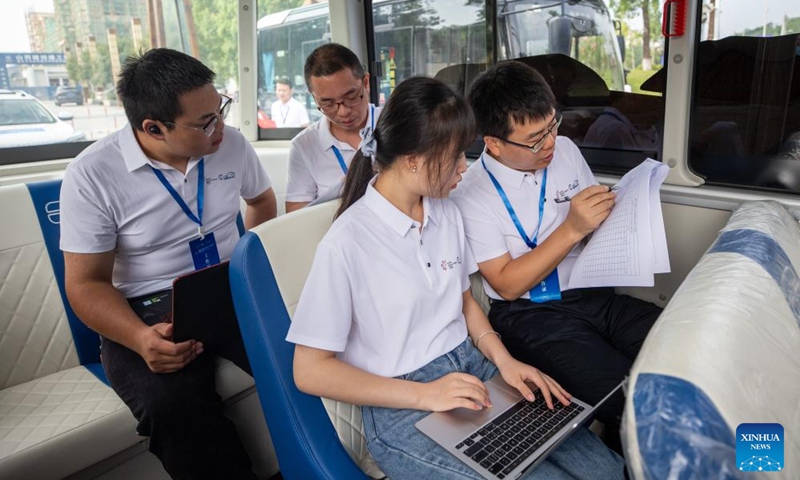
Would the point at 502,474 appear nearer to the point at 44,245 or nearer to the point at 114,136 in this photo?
the point at 114,136

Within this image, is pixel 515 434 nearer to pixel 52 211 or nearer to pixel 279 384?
pixel 279 384

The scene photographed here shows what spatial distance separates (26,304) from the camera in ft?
6.38

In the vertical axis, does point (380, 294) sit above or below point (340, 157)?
below

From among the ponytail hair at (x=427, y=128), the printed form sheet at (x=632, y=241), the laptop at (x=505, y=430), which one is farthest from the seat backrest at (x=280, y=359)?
the printed form sheet at (x=632, y=241)

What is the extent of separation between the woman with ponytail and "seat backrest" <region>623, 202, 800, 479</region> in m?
0.42

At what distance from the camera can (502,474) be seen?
3.31 ft

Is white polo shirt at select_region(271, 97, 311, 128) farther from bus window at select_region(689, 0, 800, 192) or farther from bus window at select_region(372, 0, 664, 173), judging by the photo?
bus window at select_region(689, 0, 800, 192)

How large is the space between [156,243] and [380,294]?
3.24ft

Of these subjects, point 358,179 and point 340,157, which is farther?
point 340,157

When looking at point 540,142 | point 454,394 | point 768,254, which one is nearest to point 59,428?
point 454,394

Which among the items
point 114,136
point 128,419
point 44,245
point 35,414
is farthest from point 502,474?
point 44,245

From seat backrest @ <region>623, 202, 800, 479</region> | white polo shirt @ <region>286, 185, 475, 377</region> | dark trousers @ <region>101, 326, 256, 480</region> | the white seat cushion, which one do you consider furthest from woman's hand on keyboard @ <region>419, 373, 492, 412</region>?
the white seat cushion

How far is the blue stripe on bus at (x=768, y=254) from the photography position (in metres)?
1.18

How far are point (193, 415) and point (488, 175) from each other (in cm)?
113
